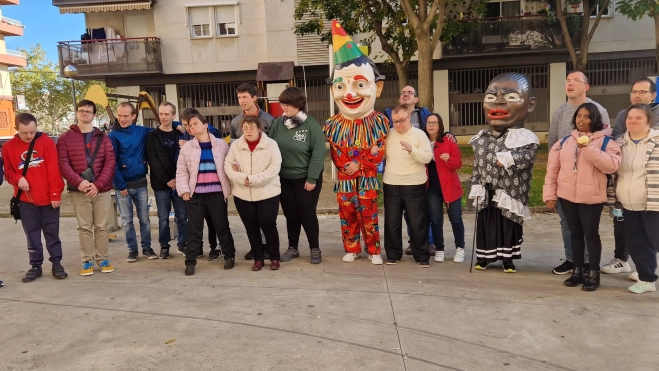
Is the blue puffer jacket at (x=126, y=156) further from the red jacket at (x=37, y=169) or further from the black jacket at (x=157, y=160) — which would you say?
the red jacket at (x=37, y=169)

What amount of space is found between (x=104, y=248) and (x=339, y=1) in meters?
9.35

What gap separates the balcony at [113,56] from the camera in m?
18.3

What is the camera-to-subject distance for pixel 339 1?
12609 millimetres

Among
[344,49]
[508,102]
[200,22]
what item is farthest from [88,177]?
[200,22]

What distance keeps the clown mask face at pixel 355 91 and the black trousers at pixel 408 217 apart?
33.3 inches

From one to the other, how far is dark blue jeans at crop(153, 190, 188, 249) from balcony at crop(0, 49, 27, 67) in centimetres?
3346

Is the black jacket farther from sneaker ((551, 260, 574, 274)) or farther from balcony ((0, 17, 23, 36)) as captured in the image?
→ balcony ((0, 17, 23, 36))

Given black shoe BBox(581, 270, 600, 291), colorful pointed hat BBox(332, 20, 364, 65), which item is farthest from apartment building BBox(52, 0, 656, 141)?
black shoe BBox(581, 270, 600, 291)

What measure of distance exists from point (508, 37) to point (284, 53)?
25.8ft

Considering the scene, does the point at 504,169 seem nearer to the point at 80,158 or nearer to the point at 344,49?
the point at 344,49

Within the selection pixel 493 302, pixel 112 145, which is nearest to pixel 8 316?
pixel 112 145

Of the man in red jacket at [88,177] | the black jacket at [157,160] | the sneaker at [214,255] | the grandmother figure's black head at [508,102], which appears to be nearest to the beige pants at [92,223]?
the man in red jacket at [88,177]

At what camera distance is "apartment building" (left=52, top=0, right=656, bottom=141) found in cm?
1761

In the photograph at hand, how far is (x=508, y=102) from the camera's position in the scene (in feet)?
15.6
